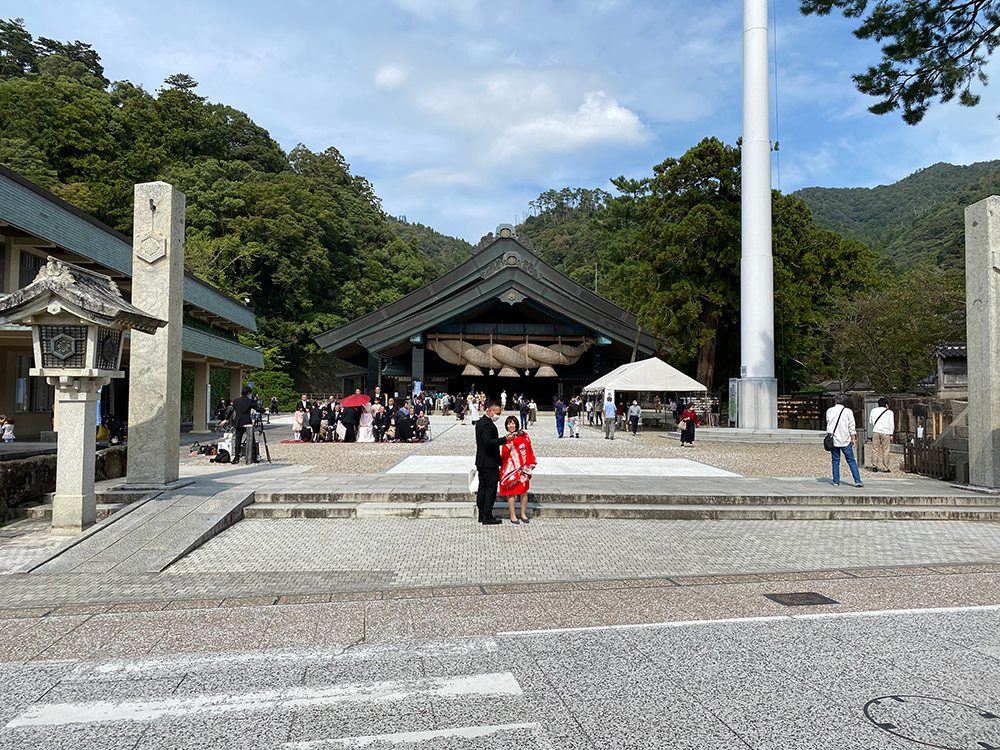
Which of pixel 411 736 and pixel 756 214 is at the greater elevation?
pixel 756 214

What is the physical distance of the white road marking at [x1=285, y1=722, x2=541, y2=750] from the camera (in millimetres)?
3203

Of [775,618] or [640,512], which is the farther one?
[640,512]

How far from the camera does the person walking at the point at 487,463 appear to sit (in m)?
8.68

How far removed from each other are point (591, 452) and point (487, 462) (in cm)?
992

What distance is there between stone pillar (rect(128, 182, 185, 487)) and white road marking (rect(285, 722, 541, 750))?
7.50 metres

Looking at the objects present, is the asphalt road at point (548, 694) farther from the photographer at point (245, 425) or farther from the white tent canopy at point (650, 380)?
the white tent canopy at point (650, 380)

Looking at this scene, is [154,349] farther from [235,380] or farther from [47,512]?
[235,380]

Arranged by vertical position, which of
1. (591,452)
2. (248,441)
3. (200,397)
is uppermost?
(200,397)

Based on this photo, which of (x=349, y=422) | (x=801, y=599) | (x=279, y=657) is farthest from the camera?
(x=349, y=422)

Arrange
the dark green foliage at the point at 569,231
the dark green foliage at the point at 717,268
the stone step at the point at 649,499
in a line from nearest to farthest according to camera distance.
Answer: the stone step at the point at 649,499, the dark green foliage at the point at 717,268, the dark green foliage at the point at 569,231

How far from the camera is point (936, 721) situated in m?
3.43

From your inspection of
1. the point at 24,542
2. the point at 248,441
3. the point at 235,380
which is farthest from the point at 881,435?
the point at 235,380

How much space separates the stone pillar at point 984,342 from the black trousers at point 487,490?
842 cm

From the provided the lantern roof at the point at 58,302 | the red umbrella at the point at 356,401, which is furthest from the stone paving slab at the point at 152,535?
the red umbrella at the point at 356,401
